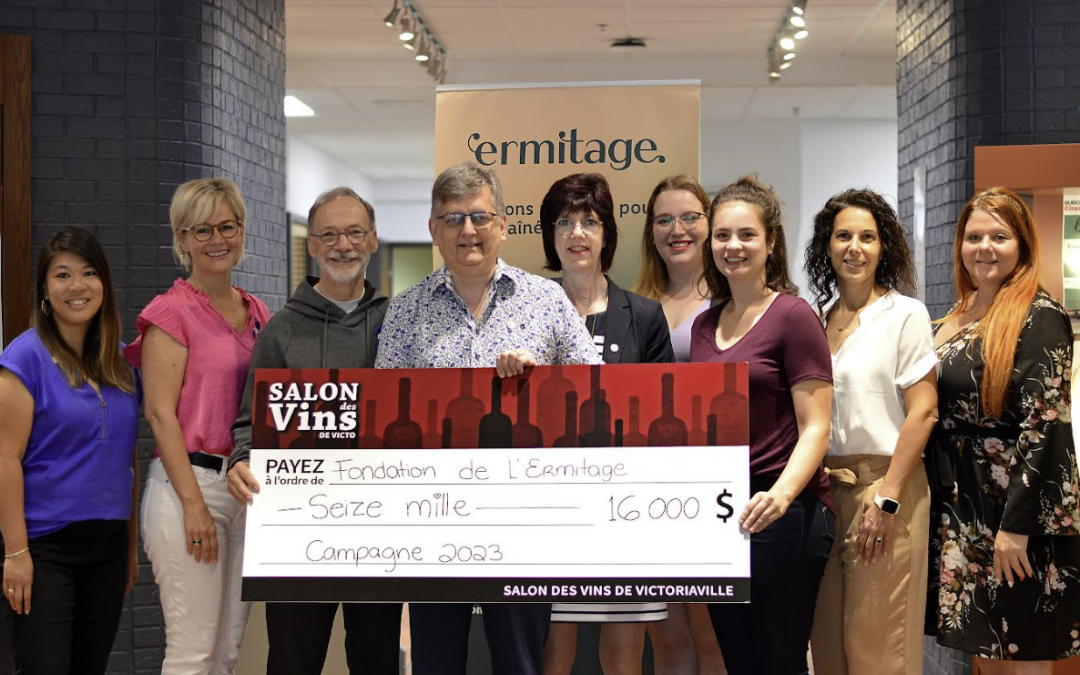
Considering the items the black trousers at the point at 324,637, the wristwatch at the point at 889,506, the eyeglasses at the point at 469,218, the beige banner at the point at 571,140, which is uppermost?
the beige banner at the point at 571,140

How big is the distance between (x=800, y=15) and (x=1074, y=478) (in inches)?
185

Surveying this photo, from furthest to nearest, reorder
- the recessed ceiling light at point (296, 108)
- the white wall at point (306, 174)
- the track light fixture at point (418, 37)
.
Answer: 1. the white wall at point (306, 174)
2. the recessed ceiling light at point (296, 108)
3. the track light fixture at point (418, 37)

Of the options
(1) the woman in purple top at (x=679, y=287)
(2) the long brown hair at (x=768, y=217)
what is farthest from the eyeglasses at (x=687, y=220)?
(2) the long brown hair at (x=768, y=217)

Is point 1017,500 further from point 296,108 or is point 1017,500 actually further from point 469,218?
point 296,108

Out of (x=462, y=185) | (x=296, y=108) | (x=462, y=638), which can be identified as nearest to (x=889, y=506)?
(x=462, y=638)

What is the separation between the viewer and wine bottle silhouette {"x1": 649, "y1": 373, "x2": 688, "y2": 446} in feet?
8.05

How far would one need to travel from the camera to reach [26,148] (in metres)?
4.03

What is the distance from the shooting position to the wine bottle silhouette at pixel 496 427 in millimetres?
2480

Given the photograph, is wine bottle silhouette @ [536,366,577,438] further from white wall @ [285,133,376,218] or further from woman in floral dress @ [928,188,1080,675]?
white wall @ [285,133,376,218]

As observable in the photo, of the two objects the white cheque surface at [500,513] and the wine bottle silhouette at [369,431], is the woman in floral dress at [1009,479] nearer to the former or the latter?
the white cheque surface at [500,513]

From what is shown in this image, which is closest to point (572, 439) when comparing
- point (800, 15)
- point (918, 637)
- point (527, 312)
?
point (527, 312)

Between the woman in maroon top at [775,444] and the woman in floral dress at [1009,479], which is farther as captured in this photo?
the woman in floral dress at [1009,479]

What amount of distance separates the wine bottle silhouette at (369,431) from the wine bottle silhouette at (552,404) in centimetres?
41

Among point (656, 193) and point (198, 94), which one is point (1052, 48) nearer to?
point (656, 193)
